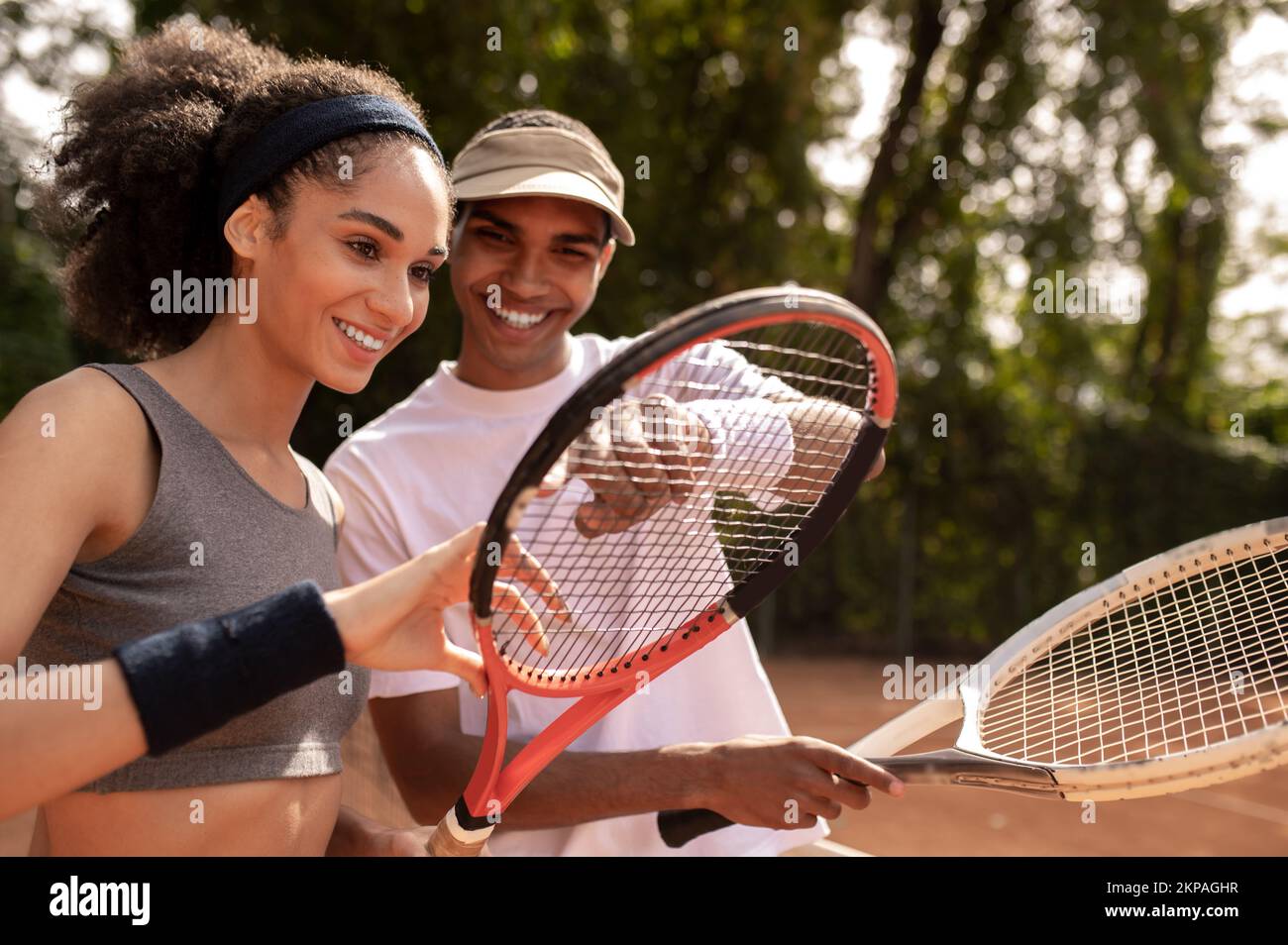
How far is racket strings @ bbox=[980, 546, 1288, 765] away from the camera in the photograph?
2.01m

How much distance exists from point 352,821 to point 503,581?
1.69 ft

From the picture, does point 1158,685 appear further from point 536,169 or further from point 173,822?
point 173,822

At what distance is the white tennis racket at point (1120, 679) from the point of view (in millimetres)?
1753

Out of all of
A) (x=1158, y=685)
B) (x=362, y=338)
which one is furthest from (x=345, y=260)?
(x=1158, y=685)

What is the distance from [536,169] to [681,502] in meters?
0.84

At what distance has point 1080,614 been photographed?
2023 millimetres

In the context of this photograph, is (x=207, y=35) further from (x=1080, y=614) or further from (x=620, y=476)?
(x=1080, y=614)

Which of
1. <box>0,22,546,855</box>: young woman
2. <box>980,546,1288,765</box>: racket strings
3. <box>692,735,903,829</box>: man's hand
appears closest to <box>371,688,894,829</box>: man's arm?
<box>692,735,903,829</box>: man's hand

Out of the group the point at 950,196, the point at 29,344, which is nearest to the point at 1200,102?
the point at 950,196

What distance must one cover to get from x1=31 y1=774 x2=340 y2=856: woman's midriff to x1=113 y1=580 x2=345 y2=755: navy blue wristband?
0.40 metres

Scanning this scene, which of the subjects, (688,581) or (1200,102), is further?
(1200,102)

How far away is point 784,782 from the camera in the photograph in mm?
1726

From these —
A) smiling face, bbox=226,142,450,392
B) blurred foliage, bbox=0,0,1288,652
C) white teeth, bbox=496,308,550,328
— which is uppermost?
blurred foliage, bbox=0,0,1288,652

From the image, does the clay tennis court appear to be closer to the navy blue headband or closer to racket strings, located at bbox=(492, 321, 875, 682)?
racket strings, located at bbox=(492, 321, 875, 682)
